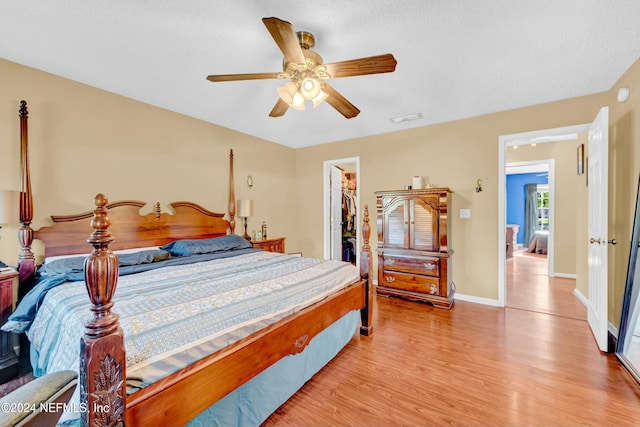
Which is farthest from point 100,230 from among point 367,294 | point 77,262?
point 367,294

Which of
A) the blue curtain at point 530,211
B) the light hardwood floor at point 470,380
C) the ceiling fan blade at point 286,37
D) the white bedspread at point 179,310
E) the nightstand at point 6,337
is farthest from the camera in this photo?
the blue curtain at point 530,211

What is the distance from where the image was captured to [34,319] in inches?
70.4

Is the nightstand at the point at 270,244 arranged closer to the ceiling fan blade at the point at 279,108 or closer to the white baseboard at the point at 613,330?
the ceiling fan blade at the point at 279,108

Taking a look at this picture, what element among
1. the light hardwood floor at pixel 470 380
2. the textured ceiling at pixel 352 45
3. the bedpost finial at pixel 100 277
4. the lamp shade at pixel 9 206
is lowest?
the light hardwood floor at pixel 470 380

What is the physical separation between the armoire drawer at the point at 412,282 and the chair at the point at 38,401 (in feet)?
11.4

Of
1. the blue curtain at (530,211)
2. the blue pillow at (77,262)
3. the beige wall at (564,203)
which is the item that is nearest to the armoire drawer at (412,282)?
the blue pillow at (77,262)

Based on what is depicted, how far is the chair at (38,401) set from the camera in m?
0.67

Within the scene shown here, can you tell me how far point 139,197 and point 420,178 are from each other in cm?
367

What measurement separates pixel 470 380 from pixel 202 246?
113 inches

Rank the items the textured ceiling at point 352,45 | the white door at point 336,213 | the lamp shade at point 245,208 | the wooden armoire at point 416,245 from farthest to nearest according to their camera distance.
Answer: the white door at point 336,213, the lamp shade at point 245,208, the wooden armoire at point 416,245, the textured ceiling at point 352,45

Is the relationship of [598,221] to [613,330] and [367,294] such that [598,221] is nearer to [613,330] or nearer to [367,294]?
[613,330]

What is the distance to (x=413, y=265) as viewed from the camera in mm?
3641

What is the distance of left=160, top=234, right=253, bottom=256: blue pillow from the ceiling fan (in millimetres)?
1840

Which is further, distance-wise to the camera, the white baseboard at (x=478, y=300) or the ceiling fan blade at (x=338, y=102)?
the white baseboard at (x=478, y=300)
